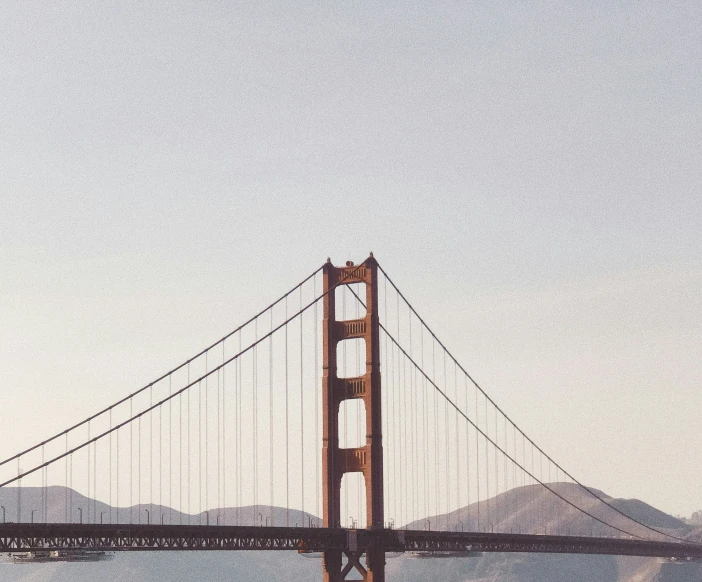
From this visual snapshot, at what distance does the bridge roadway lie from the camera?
76.3 m

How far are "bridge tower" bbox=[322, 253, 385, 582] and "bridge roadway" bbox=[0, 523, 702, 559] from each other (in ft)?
4.45

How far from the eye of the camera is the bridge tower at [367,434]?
324 feet

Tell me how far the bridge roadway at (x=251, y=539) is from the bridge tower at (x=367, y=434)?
1.36 m

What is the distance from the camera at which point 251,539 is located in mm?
102125

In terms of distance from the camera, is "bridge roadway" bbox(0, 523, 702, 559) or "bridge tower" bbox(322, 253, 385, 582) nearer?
"bridge roadway" bbox(0, 523, 702, 559)

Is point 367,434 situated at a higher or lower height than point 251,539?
higher

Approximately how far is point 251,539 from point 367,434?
35.5ft

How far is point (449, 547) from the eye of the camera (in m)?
113

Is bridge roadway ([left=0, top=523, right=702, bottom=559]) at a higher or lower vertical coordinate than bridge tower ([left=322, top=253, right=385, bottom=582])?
lower

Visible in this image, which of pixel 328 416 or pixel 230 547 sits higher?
pixel 328 416

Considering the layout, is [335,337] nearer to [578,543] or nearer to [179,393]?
[179,393]

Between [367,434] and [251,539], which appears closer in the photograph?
[367,434]

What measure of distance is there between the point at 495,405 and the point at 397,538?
36.9 m

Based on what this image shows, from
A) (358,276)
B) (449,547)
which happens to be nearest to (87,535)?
(358,276)
